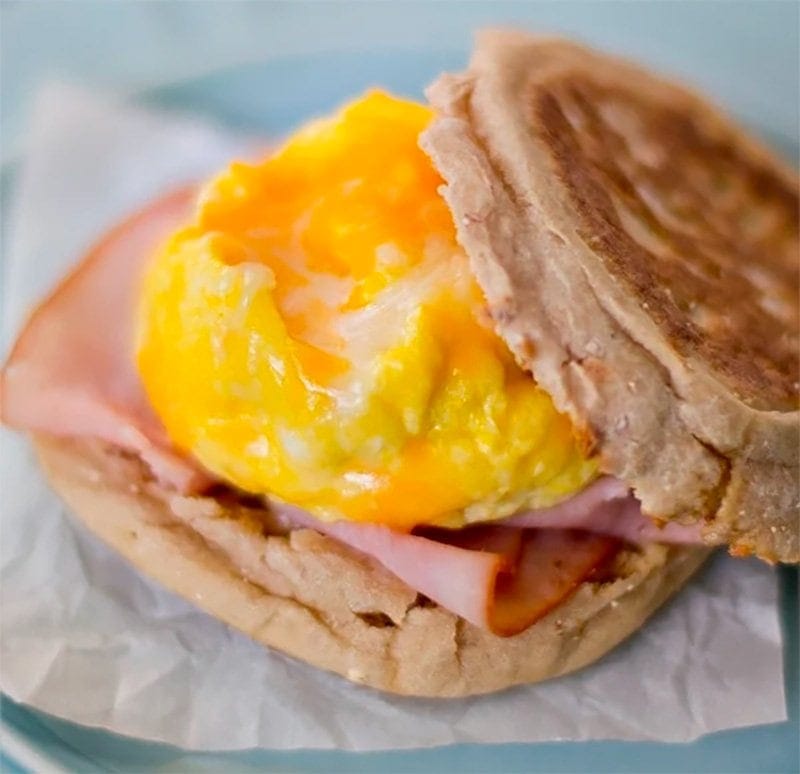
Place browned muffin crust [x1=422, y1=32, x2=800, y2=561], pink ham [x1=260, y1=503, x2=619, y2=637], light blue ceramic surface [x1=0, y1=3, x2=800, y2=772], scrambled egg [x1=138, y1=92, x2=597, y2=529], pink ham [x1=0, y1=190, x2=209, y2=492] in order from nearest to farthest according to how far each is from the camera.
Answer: browned muffin crust [x1=422, y1=32, x2=800, y2=561]
scrambled egg [x1=138, y1=92, x2=597, y2=529]
pink ham [x1=260, y1=503, x2=619, y2=637]
light blue ceramic surface [x1=0, y1=3, x2=800, y2=772]
pink ham [x1=0, y1=190, x2=209, y2=492]

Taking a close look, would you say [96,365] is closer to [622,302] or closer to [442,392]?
[442,392]

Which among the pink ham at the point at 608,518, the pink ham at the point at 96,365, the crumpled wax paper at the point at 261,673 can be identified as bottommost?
the crumpled wax paper at the point at 261,673

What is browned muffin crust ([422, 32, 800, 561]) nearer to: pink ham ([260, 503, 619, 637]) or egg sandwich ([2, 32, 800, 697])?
egg sandwich ([2, 32, 800, 697])

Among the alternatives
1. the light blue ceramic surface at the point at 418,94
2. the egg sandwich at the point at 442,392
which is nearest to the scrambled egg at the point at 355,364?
the egg sandwich at the point at 442,392

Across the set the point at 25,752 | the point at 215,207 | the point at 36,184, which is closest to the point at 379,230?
the point at 215,207

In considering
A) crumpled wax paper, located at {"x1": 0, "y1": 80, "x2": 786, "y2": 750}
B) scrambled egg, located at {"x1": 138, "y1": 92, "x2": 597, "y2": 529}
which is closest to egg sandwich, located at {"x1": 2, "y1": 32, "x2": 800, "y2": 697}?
scrambled egg, located at {"x1": 138, "y1": 92, "x2": 597, "y2": 529}

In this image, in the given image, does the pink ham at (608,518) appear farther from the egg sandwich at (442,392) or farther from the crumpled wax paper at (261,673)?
the crumpled wax paper at (261,673)
